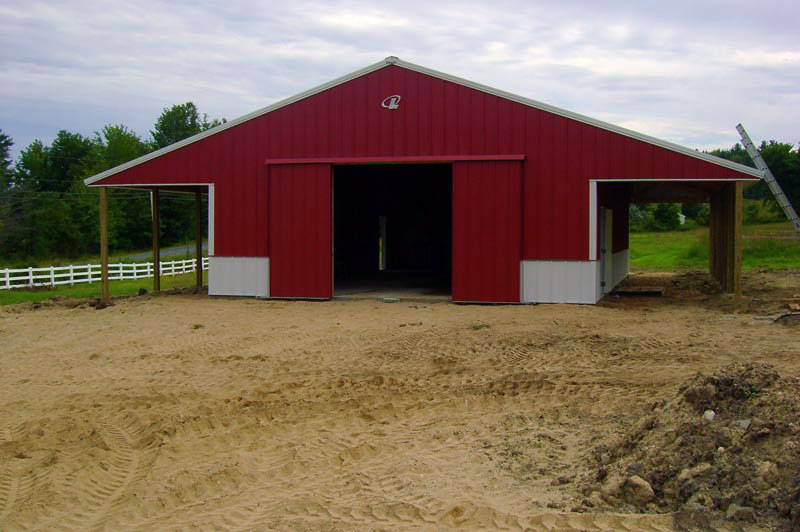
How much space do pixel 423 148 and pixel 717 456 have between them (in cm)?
1201

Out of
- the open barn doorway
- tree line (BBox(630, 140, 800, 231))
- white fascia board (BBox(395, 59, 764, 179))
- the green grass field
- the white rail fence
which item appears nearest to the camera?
white fascia board (BBox(395, 59, 764, 179))

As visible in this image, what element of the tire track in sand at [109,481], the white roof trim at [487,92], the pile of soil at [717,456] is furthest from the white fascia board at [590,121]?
the tire track in sand at [109,481]

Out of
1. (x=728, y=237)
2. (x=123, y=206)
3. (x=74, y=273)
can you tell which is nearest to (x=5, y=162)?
(x=123, y=206)

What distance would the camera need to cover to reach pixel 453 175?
623 inches

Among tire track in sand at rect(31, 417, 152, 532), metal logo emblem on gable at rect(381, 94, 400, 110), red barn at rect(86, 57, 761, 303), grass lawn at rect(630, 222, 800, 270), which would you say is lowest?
tire track in sand at rect(31, 417, 152, 532)

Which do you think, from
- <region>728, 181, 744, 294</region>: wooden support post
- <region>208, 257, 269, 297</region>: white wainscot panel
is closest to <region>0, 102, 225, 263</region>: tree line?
<region>208, 257, 269, 297</region>: white wainscot panel

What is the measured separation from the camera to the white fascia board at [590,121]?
1443cm

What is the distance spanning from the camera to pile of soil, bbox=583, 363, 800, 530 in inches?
168

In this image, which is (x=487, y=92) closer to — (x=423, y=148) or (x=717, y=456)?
(x=423, y=148)

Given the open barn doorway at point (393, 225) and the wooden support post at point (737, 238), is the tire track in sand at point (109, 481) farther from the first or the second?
the open barn doorway at point (393, 225)

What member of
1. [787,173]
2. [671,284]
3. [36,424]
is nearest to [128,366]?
[36,424]

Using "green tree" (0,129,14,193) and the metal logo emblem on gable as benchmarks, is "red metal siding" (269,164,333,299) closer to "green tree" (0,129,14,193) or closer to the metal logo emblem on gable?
the metal logo emblem on gable

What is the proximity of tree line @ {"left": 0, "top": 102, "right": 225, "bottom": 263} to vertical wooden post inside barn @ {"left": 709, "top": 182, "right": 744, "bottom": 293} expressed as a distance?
1608 inches

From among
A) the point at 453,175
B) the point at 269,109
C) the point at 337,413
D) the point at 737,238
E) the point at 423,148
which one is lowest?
the point at 337,413
